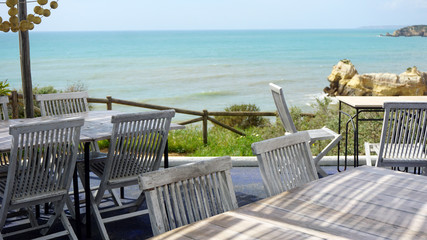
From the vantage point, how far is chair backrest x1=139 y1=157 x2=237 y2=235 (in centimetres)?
189

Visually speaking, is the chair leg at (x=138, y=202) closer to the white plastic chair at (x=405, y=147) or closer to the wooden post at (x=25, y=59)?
the white plastic chair at (x=405, y=147)

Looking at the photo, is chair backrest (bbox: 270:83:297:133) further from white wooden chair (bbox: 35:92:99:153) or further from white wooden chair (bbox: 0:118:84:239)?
white wooden chair (bbox: 0:118:84:239)

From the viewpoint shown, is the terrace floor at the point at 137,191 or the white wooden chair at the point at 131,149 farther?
the terrace floor at the point at 137,191

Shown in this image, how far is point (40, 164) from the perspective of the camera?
3.20 m

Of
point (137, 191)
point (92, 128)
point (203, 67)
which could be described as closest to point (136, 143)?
point (92, 128)

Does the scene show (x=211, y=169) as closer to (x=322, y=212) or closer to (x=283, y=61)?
(x=322, y=212)

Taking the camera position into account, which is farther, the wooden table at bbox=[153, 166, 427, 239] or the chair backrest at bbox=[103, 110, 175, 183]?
the chair backrest at bbox=[103, 110, 175, 183]

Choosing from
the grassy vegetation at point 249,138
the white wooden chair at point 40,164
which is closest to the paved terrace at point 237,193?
the white wooden chair at point 40,164

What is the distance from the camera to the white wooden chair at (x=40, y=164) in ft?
9.92

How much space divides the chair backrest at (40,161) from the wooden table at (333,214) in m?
1.54

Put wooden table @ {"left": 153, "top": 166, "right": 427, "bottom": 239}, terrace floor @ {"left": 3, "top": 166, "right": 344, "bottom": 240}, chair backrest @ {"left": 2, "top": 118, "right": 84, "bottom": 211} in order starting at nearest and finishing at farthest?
1. wooden table @ {"left": 153, "top": 166, "right": 427, "bottom": 239}
2. chair backrest @ {"left": 2, "top": 118, "right": 84, "bottom": 211}
3. terrace floor @ {"left": 3, "top": 166, "right": 344, "bottom": 240}

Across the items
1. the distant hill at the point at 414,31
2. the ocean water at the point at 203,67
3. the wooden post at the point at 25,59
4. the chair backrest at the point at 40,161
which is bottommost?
the ocean water at the point at 203,67

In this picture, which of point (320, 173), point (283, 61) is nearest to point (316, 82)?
point (283, 61)

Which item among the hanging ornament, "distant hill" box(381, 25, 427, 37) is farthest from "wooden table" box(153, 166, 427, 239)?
"distant hill" box(381, 25, 427, 37)
